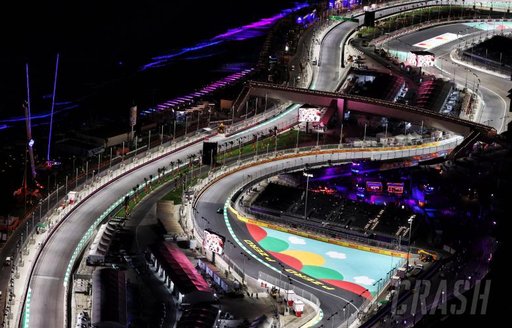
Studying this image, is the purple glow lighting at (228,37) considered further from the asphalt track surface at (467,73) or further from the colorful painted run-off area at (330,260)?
the colorful painted run-off area at (330,260)

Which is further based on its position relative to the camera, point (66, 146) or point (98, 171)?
point (66, 146)

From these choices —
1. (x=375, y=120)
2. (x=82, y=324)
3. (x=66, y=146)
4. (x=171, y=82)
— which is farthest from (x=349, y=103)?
(x=82, y=324)

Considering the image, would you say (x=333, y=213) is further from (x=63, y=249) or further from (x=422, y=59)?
(x=422, y=59)

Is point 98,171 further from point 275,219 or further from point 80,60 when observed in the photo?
point 80,60

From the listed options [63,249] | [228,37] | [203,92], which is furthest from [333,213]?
[228,37]

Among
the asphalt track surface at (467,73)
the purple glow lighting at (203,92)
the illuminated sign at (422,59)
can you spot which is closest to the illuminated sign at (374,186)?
the asphalt track surface at (467,73)

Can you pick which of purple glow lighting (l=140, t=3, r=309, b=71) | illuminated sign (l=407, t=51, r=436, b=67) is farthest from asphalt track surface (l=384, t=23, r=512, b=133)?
purple glow lighting (l=140, t=3, r=309, b=71)
